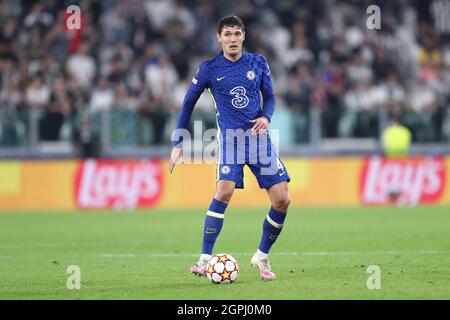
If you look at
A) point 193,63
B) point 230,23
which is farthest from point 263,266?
point 193,63

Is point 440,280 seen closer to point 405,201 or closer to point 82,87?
point 405,201

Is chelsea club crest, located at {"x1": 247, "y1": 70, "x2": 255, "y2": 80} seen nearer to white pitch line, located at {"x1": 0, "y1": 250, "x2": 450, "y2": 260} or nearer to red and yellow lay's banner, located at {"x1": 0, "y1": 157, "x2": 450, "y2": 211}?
white pitch line, located at {"x1": 0, "y1": 250, "x2": 450, "y2": 260}

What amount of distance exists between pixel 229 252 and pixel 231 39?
3975mm

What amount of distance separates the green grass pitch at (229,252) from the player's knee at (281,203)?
69 centimetres

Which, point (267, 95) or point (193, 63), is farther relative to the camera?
point (193, 63)

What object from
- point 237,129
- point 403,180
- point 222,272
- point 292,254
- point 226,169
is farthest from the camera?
point 403,180

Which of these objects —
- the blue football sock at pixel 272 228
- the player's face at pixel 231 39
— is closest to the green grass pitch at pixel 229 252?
the blue football sock at pixel 272 228

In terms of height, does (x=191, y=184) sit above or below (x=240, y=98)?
below

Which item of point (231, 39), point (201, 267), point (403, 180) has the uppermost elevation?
point (231, 39)

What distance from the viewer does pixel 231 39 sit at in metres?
10.2

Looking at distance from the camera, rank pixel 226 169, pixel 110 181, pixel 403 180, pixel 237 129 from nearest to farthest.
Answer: pixel 226 169
pixel 237 129
pixel 110 181
pixel 403 180

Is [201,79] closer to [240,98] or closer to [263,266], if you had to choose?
[240,98]

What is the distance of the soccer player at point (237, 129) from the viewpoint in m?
10.2

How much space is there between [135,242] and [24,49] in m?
10.9
